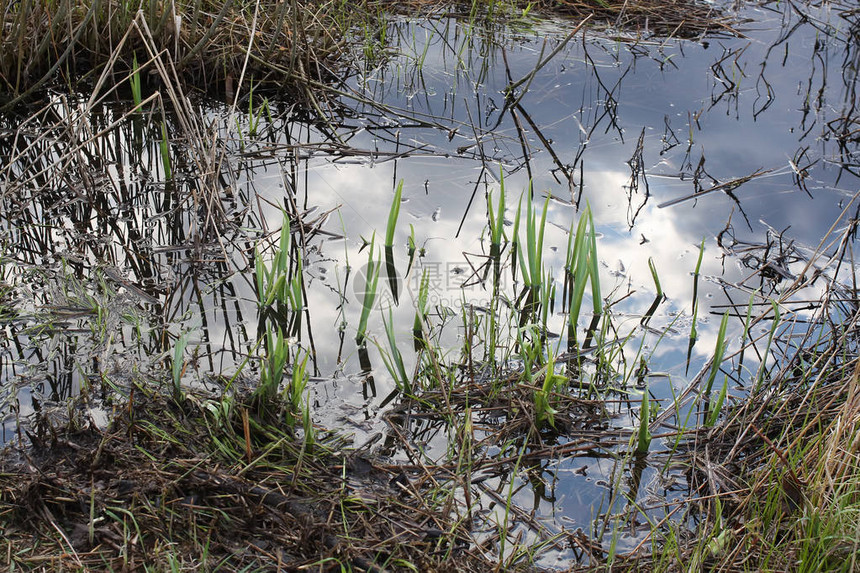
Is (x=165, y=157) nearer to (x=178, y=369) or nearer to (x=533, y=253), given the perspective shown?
(x=178, y=369)

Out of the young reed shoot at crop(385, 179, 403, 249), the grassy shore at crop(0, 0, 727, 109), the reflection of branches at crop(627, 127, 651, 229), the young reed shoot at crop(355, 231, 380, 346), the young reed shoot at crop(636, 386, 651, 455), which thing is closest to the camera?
the young reed shoot at crop(636, 386, 651, 455)

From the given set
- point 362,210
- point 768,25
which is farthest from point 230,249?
point 768,25

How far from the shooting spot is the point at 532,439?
2.13 m

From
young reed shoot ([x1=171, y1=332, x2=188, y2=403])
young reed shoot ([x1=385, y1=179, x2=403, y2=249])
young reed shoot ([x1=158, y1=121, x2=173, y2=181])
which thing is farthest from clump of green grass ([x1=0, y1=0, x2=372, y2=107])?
young reed shoot ([x1=171, y1=332, x2=188, y2=403])

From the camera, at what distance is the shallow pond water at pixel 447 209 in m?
2.24

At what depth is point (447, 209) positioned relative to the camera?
323 centimetres

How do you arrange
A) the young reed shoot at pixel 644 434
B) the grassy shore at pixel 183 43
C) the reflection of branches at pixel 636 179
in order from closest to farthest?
the young reed shoot at pixel 644 434
the reflection of branches at pixel 636 179
the grassy shore at pixel 183 43

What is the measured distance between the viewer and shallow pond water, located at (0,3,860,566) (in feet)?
7.34

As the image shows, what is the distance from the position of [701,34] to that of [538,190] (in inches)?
97.0

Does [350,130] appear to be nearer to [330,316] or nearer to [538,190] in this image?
[538,190]

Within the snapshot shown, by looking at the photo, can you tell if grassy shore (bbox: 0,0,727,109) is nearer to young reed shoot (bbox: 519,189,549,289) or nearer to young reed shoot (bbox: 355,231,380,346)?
young reed shoot (bbox: 355,231,380,346)

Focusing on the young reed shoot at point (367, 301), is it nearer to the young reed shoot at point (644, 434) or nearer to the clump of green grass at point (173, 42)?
the young reed shoot at point (644, 434)

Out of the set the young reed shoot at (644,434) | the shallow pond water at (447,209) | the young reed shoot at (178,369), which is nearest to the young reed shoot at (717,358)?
the shallow pond water at (447,209)

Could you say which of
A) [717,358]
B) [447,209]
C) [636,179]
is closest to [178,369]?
[447,209]
